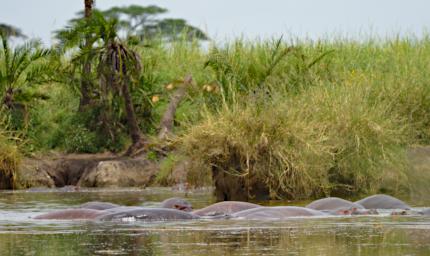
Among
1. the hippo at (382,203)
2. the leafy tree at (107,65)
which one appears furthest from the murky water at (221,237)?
the leafy tree at (107,65)

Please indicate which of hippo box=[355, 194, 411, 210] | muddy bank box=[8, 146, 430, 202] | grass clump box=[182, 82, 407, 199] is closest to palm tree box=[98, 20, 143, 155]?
muddy bank box=[8, 146, 430, 202]

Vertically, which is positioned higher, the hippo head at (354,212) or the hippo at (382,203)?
the hippo at (382,203)

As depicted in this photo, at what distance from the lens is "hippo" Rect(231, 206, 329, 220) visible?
39.6 ft

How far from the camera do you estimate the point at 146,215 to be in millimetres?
12055

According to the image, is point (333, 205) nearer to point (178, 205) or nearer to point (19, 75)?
point (178, 205)

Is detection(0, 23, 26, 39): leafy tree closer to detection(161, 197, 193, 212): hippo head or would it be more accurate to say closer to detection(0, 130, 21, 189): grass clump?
detection(0, 130, 21, 189): grass clump

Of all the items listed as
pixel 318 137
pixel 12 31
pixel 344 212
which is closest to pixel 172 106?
pixel 318 137

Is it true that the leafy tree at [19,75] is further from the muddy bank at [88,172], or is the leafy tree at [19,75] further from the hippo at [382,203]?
the hippo at [382,203]

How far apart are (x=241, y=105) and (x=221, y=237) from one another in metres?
6.97

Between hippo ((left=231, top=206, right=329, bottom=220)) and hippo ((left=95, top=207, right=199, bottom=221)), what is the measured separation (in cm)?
65

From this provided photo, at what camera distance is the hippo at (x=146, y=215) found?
12.0m

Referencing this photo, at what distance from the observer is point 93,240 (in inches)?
382

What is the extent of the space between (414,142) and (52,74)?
820 cm

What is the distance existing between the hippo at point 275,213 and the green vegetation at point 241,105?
3148 mm
